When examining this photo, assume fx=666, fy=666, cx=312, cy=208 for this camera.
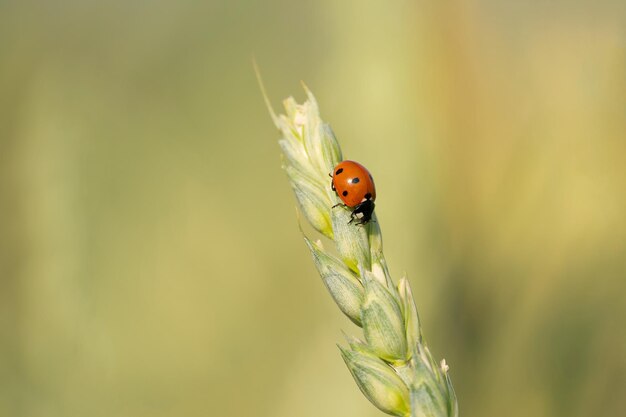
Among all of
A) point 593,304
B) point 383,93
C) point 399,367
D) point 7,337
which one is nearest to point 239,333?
point 7,337

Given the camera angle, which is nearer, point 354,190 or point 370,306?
point 370,306

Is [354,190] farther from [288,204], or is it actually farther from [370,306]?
[288,204]

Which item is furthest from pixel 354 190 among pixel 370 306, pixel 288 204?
pixel 288 204

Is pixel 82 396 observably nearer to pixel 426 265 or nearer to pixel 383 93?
pixel 426 265

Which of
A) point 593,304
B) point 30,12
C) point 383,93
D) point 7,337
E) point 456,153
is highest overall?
point 30,12

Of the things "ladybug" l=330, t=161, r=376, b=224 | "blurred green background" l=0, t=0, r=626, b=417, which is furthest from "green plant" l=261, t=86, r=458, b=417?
"blurred green background" l=0, t=0, r=626, b=417

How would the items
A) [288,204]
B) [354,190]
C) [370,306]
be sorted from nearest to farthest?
[370,306] < [354,190] < [288,204]

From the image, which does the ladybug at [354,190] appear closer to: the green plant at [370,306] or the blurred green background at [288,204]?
the green plant at [370,306]
